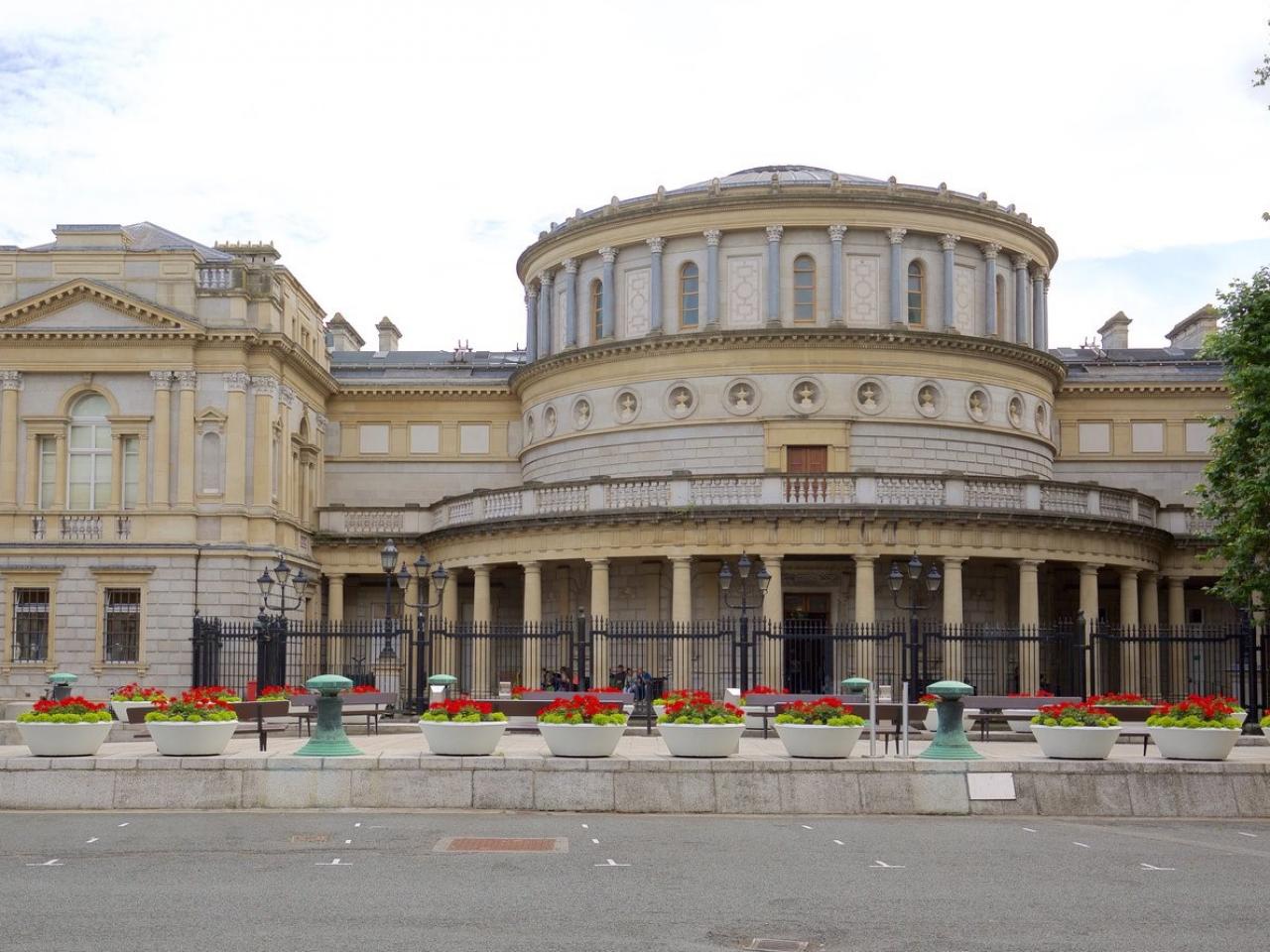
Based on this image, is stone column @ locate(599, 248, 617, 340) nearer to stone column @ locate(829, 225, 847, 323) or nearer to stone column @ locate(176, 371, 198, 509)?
stone column @ locate(829, 225, 847, 323)

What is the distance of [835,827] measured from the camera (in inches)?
835

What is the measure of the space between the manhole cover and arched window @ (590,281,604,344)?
39610 mm

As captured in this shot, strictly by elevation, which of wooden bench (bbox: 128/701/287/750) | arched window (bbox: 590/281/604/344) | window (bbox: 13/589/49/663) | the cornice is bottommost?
wooden bench (bbox: 128/701/287/750)

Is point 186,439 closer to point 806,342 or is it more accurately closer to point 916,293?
point 806,342

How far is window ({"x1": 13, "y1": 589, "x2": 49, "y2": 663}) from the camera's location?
50875 mm

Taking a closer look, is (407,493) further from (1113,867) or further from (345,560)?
(1113,867)

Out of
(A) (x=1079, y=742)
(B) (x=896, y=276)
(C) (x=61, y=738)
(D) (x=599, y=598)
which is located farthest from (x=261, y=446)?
(A) (x=1079, y=742)

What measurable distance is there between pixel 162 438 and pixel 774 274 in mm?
20778

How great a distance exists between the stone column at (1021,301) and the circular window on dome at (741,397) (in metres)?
10.3

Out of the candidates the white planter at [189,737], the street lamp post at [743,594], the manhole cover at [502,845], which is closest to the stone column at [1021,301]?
the street lamp post at [743,594]

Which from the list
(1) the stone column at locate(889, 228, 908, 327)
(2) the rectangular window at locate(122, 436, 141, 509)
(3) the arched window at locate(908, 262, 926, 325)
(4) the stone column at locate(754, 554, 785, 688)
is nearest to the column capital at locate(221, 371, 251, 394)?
(2) the rectangular window at locate(122, 436, 141, 509)

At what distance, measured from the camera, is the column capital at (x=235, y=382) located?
168ft

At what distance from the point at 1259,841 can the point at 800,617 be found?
30107 millimetres

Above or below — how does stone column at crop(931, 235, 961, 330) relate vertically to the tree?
above
